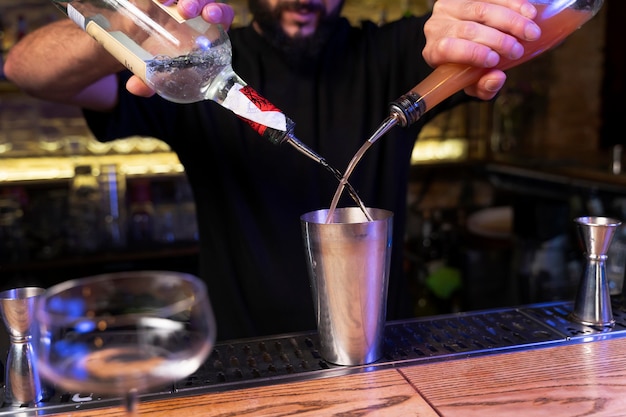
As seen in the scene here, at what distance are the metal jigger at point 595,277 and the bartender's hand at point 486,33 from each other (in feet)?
1.06

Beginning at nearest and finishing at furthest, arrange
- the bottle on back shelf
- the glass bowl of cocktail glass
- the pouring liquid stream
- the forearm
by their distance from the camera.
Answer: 1. the glass bowl of cocktail glass
2. the pouring liquid stream
3. the forearm
4. the bottle on back shelf

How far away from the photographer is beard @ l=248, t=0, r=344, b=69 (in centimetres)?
148

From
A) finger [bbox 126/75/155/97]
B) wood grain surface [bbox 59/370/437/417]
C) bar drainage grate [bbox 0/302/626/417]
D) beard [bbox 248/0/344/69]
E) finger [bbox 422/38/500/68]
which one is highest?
beard [bbox 248/0/344/69]

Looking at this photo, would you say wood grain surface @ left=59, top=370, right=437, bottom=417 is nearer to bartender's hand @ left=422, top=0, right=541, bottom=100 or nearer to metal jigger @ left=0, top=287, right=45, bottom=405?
metal jigger @ left=0, top=287, right=45, bottom=405

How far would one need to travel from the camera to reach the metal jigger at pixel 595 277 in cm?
112

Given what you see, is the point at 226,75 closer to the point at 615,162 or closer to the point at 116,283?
the point at 116,283

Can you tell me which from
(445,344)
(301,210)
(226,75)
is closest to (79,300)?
(226,75)

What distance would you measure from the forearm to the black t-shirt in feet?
0.23

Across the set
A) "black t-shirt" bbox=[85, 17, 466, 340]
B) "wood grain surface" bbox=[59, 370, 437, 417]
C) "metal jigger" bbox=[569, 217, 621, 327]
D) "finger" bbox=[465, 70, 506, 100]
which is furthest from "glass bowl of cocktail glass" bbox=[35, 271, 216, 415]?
"black t-shirt" bbox=[85, 17, 466, 340]

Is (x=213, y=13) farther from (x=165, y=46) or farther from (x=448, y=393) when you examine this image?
(x=448, y=393)

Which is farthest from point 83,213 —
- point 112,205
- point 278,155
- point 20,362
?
point 20,362

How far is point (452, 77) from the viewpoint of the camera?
1041 millimetres

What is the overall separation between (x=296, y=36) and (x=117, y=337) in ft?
3.44

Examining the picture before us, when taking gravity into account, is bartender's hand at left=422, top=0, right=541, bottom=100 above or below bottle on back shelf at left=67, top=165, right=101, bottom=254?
above
